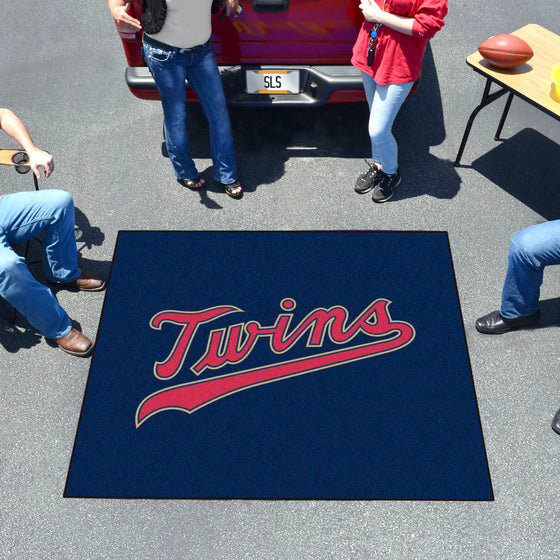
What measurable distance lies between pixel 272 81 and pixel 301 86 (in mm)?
179

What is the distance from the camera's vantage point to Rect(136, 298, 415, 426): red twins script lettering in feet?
9.49

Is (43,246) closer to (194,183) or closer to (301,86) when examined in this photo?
(194,183)

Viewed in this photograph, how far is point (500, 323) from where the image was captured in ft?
10.1

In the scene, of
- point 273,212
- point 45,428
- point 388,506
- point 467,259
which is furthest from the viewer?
point 273,212

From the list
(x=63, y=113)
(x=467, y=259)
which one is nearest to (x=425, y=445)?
(x=467, y=259)

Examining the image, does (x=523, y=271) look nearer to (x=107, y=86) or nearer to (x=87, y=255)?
(x=87, y=255)

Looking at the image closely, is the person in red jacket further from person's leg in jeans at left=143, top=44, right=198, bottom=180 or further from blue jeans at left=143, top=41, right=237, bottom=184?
person's leg in jeans at left=143, top=44, right=198, bottom=180

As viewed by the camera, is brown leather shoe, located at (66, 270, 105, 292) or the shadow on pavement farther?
the shadow on pavement

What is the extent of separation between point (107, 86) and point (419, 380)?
321 centimetres

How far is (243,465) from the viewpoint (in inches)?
106

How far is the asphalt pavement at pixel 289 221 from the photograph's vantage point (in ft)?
8.29

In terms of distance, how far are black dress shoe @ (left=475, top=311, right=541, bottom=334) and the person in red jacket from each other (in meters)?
1.09

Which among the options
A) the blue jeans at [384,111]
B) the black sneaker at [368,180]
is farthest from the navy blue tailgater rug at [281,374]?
the blue jeans at [384,111]

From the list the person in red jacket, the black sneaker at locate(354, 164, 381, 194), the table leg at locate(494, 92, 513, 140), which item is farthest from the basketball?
the black sneaker at locate(354, 164, 381, 194)
